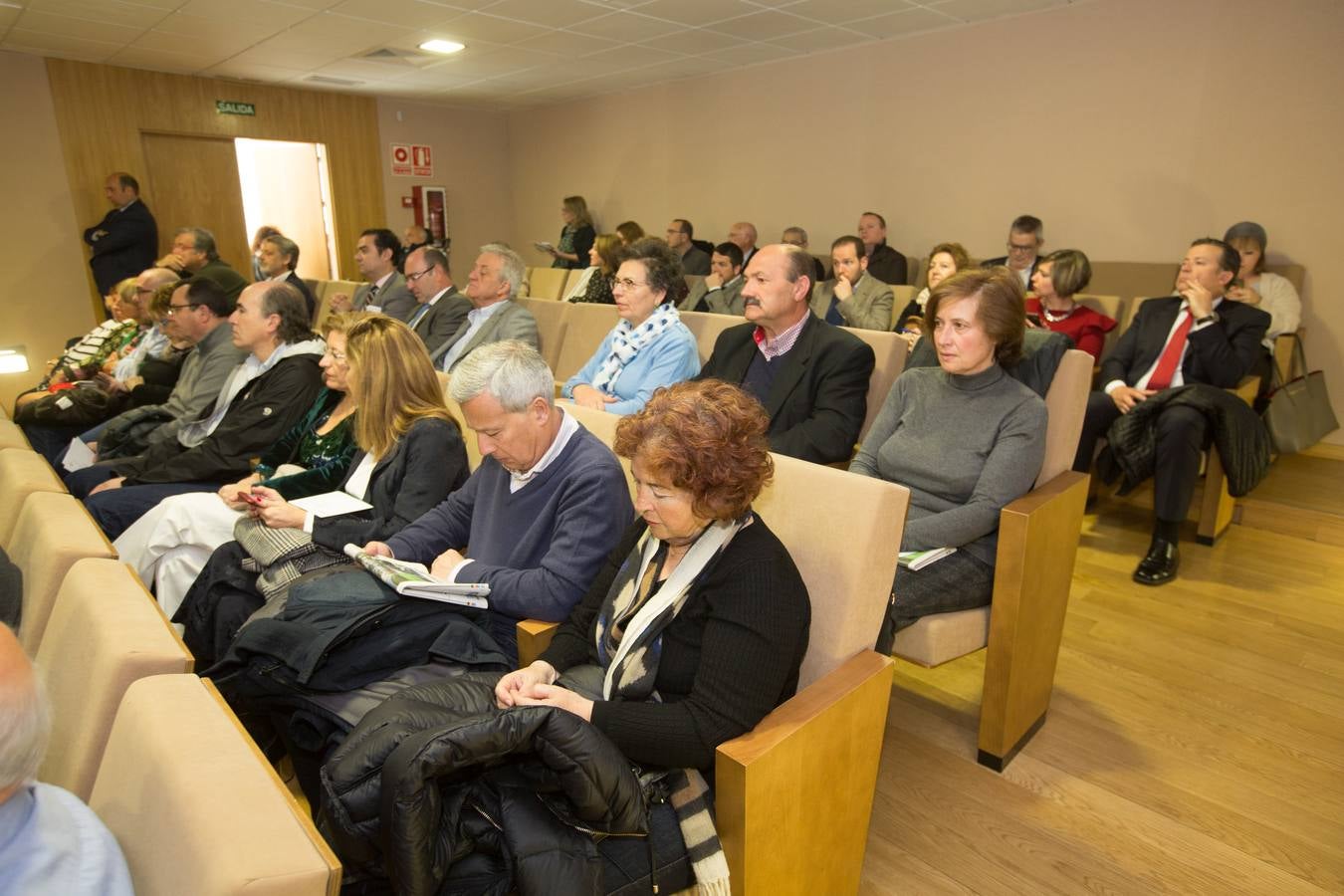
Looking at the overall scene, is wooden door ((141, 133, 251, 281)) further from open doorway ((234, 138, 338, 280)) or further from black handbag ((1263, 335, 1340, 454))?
black handbag ((1263, 335, 1340, 454))

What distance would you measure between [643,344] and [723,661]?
2.02 m

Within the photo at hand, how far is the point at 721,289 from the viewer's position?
18.1ft

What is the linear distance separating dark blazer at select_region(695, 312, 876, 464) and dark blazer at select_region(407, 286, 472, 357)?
1937 millimetres

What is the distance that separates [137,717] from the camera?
0.98 meters

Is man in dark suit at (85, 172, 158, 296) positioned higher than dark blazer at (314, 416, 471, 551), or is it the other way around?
man in dark suit at (85, 172, 158, 296)

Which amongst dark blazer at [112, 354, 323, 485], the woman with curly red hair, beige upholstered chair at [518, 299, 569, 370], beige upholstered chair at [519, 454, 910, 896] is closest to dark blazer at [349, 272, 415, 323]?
beige upholstered chair at [518, 299, 569, 370]

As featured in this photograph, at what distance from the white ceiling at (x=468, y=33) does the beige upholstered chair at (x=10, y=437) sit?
350 cm

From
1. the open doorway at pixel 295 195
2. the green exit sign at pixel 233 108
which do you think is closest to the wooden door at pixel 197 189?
the green exit sign at pixel 233 108

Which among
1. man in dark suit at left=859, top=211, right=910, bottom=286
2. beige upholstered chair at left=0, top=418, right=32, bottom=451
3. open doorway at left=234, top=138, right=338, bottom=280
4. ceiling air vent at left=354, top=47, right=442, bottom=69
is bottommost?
beige upholstered chair at left=0, top=418, right=32, bottom=451

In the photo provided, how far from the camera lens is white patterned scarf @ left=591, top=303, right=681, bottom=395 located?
308cm

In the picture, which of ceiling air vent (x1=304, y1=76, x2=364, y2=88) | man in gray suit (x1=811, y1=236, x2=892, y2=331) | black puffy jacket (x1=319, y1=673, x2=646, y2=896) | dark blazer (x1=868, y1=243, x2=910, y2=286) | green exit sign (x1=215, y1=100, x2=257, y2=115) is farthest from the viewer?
green exit sign (x1=215, y1=100, x2=257, y2=115)

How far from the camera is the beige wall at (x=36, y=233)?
6664 mm

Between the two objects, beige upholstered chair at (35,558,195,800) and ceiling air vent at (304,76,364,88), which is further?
ceiling air vent at (304,76,364,88)

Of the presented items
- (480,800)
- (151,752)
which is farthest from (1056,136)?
(151,752)
